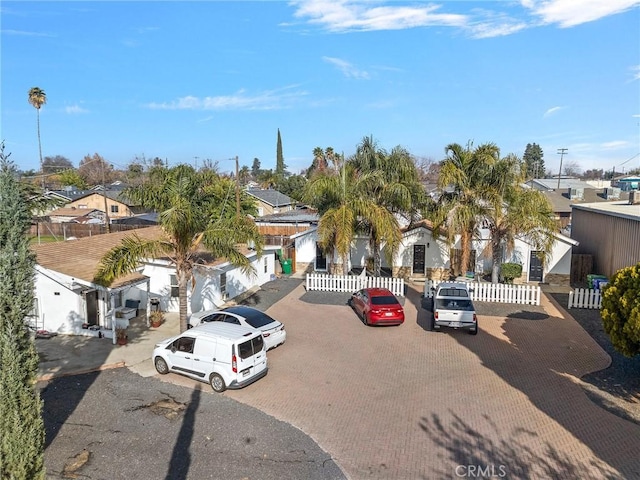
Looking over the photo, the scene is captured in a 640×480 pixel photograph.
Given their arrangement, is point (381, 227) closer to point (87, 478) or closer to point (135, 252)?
point (135, 252)

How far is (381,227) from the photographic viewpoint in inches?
866

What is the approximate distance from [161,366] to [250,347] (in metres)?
3.13

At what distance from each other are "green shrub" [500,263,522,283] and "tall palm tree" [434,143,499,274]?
11.3ft

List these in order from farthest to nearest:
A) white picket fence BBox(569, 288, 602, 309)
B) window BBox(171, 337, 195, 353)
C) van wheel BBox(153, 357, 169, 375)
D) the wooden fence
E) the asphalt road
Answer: the wooden fence
white picket fence BBox(569, 288, 602, 309)
van wheel BBox(153, 357, 169, 375)
window BBox(171, 337, 195, 353)
the asphalt road

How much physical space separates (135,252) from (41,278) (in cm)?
550

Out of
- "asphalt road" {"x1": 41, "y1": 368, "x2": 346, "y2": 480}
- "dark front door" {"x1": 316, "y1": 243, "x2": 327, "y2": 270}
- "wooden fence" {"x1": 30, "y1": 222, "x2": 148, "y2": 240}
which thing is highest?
"wooden fence" {"x1": 30, "y1": 222, "x2": 148, "y2": 240}

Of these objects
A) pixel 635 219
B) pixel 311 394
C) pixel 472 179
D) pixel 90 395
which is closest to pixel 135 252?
pixel 90 395

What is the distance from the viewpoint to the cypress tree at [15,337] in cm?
619

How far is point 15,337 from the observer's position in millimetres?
6340

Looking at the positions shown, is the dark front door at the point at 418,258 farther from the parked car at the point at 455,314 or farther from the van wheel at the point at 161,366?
the van wheel at the point at 161,366

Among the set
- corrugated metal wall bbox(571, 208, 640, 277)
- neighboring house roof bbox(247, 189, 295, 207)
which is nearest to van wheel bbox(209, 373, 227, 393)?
corrugated metal wall bbox(571, 208, 640, 277)

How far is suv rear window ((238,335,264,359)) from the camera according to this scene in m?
11.9

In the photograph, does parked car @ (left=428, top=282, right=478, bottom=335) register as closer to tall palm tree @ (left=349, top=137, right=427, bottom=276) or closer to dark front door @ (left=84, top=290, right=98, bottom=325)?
tall palm tree @ (left=349, top=137, right=427, bottom=276)

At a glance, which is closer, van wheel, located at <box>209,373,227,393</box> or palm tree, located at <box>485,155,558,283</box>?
van wheel, located at <box>209,373,227,393</box>
